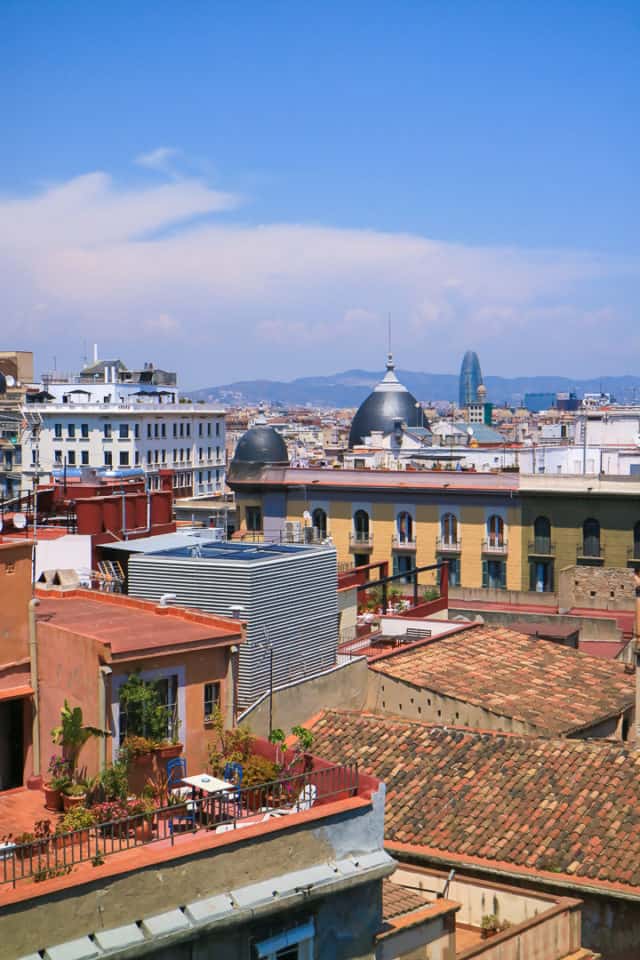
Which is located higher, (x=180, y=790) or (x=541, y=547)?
(x=180, y=790)

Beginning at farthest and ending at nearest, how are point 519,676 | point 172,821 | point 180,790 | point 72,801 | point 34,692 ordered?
point 519,676 → point 34,692 → point 180,790 → point 72,801 → point 172,821

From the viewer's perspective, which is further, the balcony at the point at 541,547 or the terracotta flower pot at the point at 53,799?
the balcony at the point at 541,547

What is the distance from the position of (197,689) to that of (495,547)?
37804 millimetres

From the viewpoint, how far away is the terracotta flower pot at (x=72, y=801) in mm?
12219

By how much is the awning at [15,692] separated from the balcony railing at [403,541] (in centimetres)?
3943

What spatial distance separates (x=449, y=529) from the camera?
51.9 m

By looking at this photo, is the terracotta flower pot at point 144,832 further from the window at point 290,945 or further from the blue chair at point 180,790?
the window at point 290,945

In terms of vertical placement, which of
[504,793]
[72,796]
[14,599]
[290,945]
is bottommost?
[504,793]

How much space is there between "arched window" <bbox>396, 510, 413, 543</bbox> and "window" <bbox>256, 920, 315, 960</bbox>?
4161 cm

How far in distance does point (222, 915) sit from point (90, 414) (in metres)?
86.4

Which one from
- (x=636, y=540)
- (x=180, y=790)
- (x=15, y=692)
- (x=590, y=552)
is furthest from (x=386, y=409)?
(x=180, y=790)

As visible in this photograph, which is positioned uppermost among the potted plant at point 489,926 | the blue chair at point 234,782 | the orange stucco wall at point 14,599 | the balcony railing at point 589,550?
the orange stucco wall at point 14,599

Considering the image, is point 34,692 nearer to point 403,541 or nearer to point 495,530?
point 495,530

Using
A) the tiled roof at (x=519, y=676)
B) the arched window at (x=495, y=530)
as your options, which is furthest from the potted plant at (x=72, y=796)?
the arched window at (x=495, y=530)
